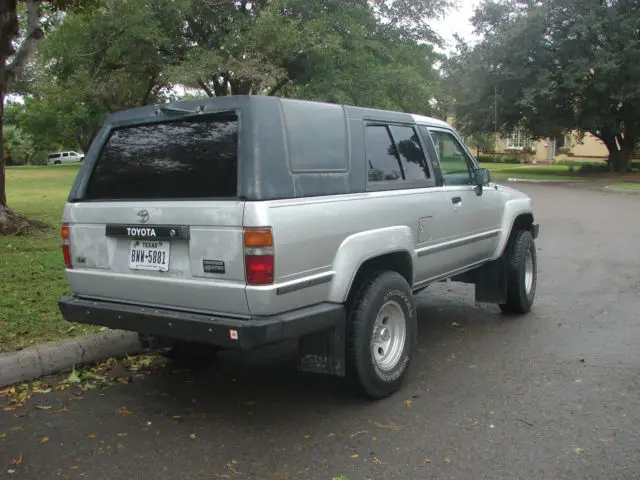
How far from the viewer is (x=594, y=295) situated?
7.59 meters

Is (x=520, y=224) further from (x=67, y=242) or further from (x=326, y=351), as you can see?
(x=67, y=242)

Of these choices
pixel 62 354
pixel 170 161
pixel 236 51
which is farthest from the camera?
pixel 236 51

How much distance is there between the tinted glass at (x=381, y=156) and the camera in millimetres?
4645

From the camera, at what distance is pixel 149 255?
4047 millimetres

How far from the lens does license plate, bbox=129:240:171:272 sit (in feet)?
13.0

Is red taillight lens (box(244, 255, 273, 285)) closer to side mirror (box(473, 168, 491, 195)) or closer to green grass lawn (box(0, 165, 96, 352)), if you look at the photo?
green grass lawn (box(0, 165, 96, 352))

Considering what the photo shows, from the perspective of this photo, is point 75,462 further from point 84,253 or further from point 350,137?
point 350,137

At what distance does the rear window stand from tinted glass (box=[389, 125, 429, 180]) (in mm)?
1552

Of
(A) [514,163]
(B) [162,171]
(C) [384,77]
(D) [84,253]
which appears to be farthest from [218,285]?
(A) [514,163]

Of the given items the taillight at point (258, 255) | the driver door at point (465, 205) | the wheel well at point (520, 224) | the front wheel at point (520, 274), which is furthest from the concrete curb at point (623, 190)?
the taillight at point (258, 255)

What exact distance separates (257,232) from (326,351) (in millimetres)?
962

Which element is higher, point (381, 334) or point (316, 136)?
point (316, 136)

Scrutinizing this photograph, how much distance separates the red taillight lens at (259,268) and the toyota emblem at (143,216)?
2.61 feet

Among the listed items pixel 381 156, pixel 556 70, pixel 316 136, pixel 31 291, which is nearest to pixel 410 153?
pixel 381 156
